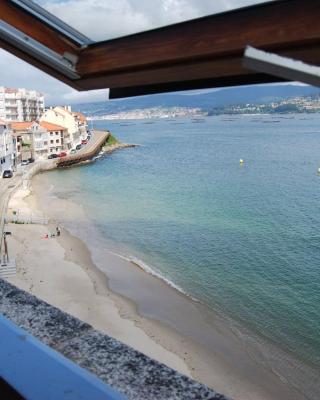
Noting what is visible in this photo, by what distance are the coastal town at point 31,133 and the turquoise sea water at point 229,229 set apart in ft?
16.1

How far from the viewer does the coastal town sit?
41875 mm

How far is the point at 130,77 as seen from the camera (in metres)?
1.25

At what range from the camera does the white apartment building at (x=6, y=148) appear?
39.3 metres

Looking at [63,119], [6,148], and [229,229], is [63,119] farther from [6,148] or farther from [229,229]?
[229,229]

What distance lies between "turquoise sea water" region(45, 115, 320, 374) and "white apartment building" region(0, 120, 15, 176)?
449 cm

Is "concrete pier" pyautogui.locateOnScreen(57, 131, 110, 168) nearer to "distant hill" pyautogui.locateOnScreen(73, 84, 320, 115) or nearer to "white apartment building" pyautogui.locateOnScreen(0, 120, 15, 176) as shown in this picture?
"white apartment building" pyautogui.locateOnScreen(0, 120, 15, 176)

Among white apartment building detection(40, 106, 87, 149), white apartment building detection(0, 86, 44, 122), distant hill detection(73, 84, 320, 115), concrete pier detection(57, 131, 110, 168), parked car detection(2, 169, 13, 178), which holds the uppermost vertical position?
white apartment building detection(0, 86, 44, 122)

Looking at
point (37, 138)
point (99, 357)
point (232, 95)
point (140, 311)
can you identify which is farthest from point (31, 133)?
point (99, 357)

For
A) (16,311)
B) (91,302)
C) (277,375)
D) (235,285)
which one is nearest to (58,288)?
(91,302)

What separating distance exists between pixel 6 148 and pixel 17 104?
27.7 m

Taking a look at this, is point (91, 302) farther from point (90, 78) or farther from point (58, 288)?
point (90, 78)

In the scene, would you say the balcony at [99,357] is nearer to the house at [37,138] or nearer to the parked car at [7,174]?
the parked car at [7,174]

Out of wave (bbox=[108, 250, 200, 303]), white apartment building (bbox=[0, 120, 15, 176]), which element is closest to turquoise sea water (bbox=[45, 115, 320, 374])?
wave (bbox=[108, 250, 200, 303])

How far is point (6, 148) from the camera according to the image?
40.3 meters
